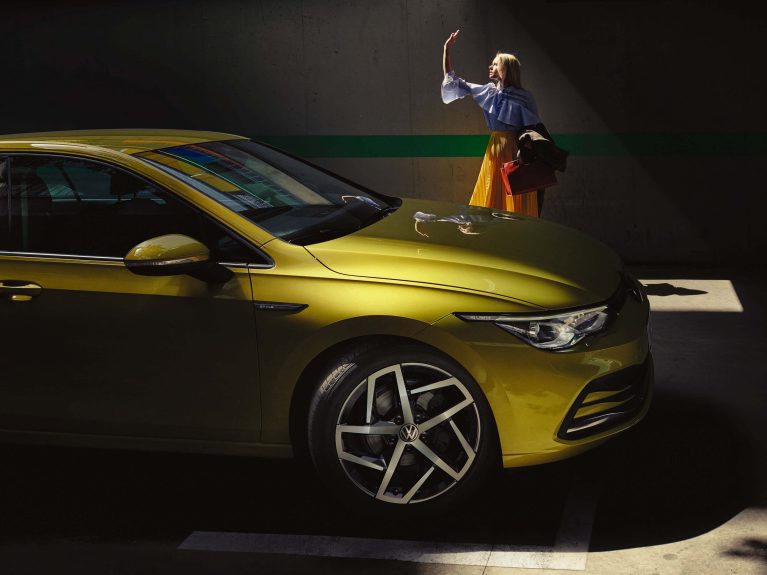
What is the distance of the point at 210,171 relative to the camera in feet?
16.9

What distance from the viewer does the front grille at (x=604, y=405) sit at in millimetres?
4441

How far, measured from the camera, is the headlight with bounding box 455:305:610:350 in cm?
440

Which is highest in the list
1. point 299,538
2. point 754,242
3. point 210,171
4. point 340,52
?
point 340,52

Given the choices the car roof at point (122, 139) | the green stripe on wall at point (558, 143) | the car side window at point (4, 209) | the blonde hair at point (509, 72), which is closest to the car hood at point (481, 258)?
the car roof at point (122, 139)

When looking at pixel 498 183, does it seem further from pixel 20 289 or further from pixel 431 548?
pixel 431 548

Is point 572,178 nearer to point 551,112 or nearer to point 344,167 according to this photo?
point 551,112

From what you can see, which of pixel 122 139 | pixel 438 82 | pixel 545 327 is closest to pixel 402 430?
pixel 545 327

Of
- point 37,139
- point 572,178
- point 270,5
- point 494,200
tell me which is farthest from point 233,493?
point 270,5

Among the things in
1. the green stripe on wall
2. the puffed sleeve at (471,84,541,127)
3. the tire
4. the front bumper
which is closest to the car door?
the tire

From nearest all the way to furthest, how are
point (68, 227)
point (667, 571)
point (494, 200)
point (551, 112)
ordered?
point (667, 571) → point (68, 227) → point (494, 200) → point (551, 112)

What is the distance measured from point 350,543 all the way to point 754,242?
6.38 m

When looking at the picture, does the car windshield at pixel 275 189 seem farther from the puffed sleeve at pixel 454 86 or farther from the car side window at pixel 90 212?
the puffed sleeve at pixel 454 86

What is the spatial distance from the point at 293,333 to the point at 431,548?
0.96 m

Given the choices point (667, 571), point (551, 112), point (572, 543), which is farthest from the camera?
point (551, 112)
